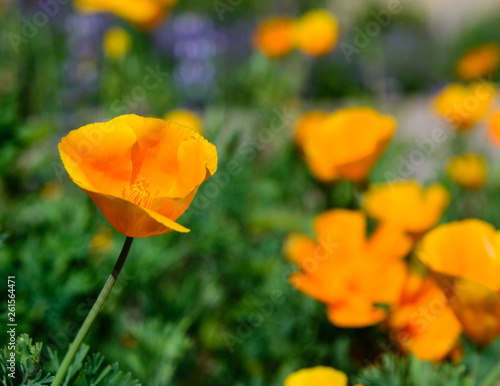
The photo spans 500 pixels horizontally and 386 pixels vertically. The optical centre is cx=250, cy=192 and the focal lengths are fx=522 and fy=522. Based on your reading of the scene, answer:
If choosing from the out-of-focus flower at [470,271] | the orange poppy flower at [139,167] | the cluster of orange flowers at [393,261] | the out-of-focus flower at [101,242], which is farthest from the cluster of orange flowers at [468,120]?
the orange poppy flower at [139,167]

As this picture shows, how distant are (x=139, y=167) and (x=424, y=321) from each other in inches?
19.0

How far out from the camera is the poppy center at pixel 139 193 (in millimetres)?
478

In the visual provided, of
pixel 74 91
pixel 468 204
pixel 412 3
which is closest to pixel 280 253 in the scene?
pixel 468 204

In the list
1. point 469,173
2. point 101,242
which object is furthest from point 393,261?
point 469,173

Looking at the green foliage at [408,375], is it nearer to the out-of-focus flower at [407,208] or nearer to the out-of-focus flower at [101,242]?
the out-of-focus flower at [407,208]

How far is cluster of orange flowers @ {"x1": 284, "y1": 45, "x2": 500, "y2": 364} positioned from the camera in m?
0.61

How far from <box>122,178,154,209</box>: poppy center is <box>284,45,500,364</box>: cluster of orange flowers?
0.25 m

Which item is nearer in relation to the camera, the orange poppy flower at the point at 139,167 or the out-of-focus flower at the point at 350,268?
the orange poppy flower at the point at 139,167

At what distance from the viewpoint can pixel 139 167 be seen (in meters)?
0.49

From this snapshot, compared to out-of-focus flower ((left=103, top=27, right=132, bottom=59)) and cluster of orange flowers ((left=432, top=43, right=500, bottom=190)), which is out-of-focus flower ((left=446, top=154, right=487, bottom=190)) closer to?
cluster of orange flowers ((left=432, top=43, right=500, bottom=190))

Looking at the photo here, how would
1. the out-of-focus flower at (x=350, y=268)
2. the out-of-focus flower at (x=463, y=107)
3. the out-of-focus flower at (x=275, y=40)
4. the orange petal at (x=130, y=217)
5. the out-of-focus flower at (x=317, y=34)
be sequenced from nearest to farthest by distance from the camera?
1. the orange petal at (x=130, y=217)
2. the out-of-focus flower at (x=350, y=268)
3. the out-of-focus flower at (x=463, y=107)
4. the out-of-focus flower at (x=317, y=34)
5. the out-of-focus flower at (x=275, y=40)

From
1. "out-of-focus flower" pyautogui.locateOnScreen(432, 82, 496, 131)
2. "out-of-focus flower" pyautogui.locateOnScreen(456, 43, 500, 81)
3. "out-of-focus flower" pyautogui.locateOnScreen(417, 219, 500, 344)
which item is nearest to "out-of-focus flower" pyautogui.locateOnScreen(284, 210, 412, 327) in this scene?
"out-of-focus flower" pyautogui.locateOnScreen(417, 219, 500, 344)

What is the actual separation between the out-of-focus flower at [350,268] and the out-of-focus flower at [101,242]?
40cm

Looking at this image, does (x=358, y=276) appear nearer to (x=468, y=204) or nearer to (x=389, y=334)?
(x=389, y=334)
